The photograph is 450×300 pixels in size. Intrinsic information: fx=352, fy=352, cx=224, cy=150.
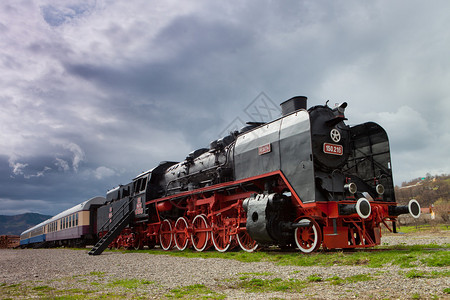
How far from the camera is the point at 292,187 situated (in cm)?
962

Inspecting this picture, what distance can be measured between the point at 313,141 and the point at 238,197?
3.56 metres

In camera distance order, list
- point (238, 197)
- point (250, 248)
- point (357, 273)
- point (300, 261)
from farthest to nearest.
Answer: point (238, 197), point (250, 248), point (300, 261), point (357, 273)

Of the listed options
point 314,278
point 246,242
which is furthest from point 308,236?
point 314,278

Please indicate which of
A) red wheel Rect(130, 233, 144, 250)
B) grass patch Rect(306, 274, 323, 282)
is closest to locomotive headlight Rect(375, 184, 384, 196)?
grass patch Rect(306, 274, 323, 282)

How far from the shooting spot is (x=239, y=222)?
11.2 metres

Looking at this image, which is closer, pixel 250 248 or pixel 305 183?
pixel 305 183

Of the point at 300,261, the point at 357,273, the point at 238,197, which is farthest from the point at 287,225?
the point at 357,273

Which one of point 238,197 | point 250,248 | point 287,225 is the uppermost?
point 238,197

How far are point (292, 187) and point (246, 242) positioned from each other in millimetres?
3067

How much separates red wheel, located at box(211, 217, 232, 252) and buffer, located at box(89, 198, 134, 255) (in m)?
5.69

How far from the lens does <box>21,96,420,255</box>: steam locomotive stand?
365 inches

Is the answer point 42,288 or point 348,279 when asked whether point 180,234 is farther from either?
point 348,279

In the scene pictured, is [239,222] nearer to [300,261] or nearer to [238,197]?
[238,197]

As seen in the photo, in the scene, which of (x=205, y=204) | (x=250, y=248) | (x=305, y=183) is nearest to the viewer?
(x=305, y=183)
